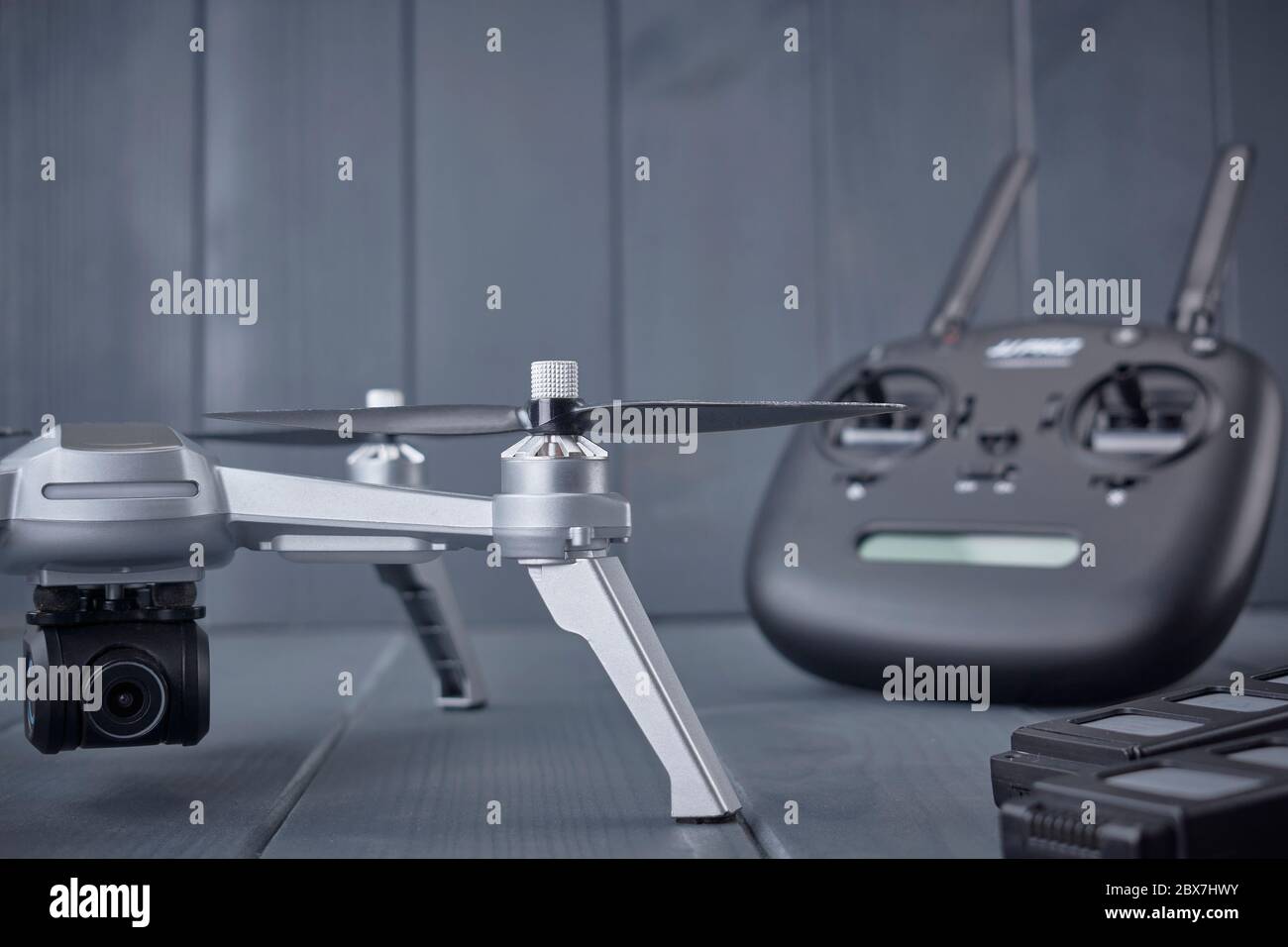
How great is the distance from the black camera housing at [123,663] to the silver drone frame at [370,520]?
2cm

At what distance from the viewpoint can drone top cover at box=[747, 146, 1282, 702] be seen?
0.81 meters

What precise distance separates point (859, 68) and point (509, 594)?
83cm

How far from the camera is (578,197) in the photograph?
148 cm

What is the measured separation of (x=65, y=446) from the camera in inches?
20.4

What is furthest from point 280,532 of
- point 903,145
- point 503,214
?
point 903,145

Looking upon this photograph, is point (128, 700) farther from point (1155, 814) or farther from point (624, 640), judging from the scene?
point (1155, 814)

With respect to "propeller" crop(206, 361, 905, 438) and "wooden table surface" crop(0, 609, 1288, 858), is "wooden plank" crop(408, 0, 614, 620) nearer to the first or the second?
"wooden table surface" crop(0, 609, 1288, 858)

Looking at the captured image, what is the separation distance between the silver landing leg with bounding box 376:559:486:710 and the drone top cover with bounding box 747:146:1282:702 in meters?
0.25

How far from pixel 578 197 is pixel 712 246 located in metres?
0.19

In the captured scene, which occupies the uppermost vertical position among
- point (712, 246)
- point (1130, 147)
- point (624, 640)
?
point (1130, 147)

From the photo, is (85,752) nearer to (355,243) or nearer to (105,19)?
(355,243)

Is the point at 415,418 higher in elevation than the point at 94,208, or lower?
lower

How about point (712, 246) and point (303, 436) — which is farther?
point (712, 246)
